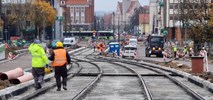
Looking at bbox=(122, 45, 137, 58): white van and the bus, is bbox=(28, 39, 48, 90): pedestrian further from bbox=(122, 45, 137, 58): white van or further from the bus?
the bus

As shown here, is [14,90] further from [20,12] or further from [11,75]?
[20,12]

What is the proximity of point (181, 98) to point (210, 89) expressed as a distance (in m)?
3.46

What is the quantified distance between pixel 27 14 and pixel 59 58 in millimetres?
91649

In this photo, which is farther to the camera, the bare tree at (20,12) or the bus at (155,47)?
the bare tree at (20,12)

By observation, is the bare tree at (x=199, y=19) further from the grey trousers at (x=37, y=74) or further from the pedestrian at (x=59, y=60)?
the grey trousers at (x=37, y=74)

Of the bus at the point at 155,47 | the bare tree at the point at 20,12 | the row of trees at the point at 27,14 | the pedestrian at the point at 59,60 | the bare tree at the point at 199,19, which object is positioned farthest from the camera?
the row of trees at the point at 27,14

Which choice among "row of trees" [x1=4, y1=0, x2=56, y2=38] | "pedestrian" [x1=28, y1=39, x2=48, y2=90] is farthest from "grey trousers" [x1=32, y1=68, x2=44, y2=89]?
"row of trees" [x1=4, y1=0, x2=56, y2=38]

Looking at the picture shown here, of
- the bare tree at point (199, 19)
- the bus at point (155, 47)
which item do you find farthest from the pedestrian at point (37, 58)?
the bus at point (155, 47)

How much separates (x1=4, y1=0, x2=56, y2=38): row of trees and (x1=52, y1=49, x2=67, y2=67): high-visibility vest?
8747cm

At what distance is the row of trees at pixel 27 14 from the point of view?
109 metres

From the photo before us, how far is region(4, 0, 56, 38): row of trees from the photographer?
10906 cm

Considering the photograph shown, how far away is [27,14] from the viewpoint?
112 metres

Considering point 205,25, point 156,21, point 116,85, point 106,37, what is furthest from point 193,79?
point 156,21

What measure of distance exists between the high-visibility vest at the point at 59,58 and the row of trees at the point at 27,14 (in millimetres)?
87474
